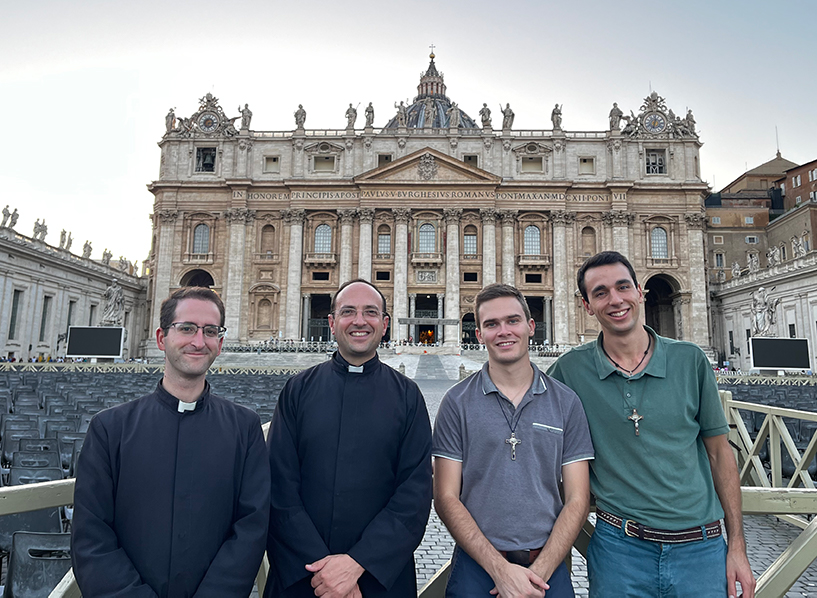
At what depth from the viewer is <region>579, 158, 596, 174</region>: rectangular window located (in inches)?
1857

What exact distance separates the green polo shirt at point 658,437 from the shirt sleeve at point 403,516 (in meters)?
1.05

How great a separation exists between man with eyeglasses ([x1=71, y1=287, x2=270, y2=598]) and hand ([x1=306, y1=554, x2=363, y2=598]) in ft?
1.10

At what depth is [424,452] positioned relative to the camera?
291cm

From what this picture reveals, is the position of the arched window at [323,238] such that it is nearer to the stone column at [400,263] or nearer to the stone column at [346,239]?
the stone column at [346,239]

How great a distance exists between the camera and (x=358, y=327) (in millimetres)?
3082

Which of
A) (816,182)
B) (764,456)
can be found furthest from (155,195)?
(816,182)

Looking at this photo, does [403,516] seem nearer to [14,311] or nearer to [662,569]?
[662,569]

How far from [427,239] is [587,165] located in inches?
690

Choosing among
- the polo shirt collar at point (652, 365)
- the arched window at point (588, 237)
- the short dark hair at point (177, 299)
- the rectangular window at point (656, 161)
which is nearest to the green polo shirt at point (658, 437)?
the polo shirt collar at point (652, 365)

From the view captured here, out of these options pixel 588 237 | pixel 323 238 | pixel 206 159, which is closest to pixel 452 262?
pixel 323 238

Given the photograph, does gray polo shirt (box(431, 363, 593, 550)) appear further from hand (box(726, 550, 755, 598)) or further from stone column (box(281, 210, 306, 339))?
stone column (box(281, 210, 306, 339))

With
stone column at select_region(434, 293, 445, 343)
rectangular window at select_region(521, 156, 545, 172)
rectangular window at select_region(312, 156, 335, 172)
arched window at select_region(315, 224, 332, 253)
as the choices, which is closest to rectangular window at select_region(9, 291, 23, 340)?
arched window at select_region(315, 224, 332, 253)

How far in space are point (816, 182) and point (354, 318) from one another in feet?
202

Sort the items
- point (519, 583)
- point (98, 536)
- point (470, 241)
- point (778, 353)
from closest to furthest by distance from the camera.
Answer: point (98, 536) < point (519, 583) < point (778, 353) < point (470, 241)
